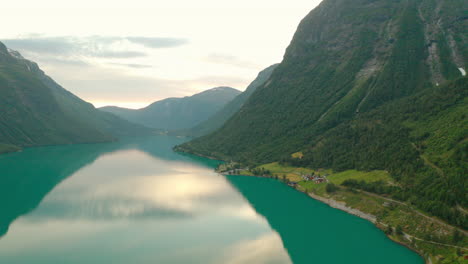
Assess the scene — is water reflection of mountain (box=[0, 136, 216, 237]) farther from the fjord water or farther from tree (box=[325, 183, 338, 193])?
tree (box=[325, 183, 338, 193])

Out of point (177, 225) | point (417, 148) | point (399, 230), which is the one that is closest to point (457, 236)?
point (399, 230)

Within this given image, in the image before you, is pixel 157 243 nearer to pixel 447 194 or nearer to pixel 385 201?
pixel 385 201

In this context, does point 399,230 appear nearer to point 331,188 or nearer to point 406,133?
point 331,188

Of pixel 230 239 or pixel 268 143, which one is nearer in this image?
pixel 230 239

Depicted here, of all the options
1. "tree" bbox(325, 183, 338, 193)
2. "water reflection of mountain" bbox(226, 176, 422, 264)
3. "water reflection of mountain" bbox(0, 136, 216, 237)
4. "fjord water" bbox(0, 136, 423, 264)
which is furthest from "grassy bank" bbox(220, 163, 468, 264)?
"water reflection of mountain" bbox(0, 136, 216, 237)

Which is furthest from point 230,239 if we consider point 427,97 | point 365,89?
point 365,89

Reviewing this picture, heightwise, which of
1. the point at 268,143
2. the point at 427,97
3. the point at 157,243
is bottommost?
the point at 157,243
